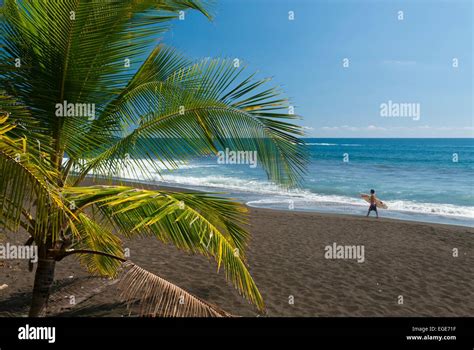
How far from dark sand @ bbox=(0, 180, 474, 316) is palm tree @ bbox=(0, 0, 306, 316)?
2783 mm

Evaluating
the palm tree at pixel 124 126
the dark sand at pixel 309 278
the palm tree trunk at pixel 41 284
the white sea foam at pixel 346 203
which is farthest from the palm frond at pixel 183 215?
the white sea foam at pixel 346 203

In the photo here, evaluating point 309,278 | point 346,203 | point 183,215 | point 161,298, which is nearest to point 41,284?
point 161,298

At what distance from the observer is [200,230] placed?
3256 mm

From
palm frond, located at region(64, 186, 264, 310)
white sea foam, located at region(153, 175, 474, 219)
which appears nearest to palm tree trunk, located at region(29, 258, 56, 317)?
palm frond, located at region(64, 186, 264, 310)

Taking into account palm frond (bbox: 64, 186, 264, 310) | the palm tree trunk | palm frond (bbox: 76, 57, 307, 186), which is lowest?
the palm tree trunk

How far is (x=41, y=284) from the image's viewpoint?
385 centimetres

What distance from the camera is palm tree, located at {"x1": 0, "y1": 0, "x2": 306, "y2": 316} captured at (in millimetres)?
3373

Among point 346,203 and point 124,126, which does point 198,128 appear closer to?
point 124,126

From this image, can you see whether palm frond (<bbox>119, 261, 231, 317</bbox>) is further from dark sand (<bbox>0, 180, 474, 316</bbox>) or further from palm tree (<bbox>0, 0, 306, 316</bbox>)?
dark sand (<bbox>0, 180, 474, 316</bbox>)

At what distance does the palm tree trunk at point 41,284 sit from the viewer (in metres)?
3.79

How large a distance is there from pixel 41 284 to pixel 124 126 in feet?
6.24

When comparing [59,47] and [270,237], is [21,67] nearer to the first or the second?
[59,47]

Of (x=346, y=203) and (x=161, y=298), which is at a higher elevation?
(x=161, y=298)

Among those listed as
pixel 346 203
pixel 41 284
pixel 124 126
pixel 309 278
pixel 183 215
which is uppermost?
pixel 124 126
